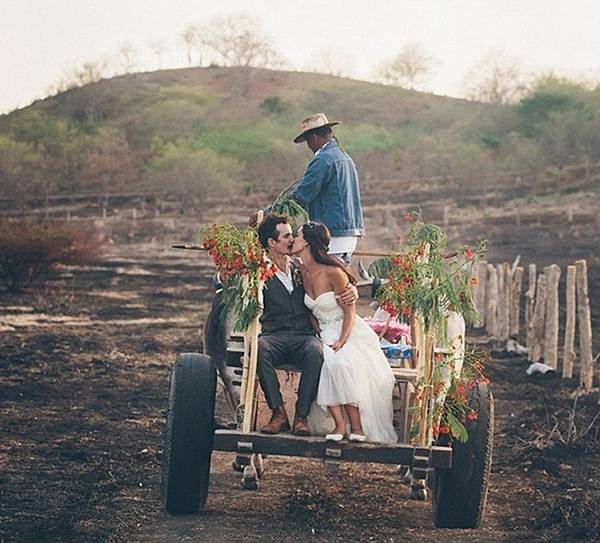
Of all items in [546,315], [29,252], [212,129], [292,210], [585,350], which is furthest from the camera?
[212,129]

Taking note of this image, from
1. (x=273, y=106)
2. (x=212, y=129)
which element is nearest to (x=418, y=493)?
(x=212, y=129)

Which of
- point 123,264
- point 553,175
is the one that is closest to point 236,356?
point 123,264

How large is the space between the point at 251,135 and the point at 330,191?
6119 cm

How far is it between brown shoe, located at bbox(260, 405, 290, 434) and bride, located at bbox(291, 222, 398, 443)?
206 mm

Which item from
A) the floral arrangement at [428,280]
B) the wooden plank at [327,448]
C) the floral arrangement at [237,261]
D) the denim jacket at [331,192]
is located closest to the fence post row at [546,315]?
the denim jacket at [331,192]

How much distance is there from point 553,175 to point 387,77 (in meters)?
46.5

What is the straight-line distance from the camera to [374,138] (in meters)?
69.4

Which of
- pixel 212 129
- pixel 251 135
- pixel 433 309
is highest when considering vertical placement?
pixel 212 129

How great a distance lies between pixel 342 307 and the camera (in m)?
7.75

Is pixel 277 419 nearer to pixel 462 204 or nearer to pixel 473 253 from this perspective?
pixel 473 253

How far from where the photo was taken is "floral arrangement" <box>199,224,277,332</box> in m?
7.54

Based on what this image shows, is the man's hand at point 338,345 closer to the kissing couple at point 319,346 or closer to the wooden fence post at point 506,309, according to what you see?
the kissing couple at point 319,346

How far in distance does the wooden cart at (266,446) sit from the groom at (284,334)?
0.34 ft

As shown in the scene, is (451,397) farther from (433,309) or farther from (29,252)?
(29,252)
